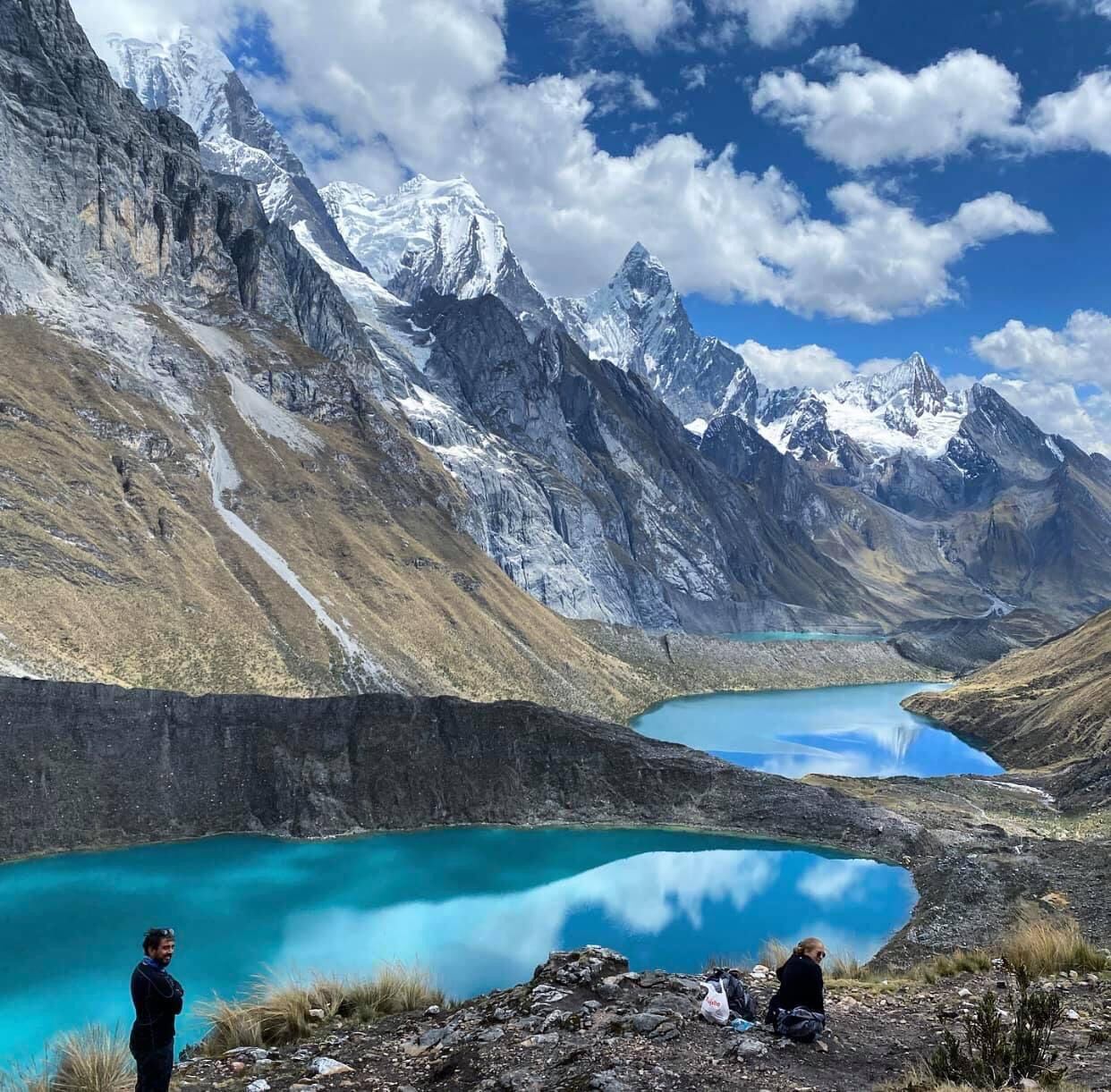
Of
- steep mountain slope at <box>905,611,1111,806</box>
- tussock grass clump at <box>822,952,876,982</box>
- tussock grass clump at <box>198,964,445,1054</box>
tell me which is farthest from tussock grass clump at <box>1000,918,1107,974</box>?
steep mountain slope at <box>905,611,1111,806</box>

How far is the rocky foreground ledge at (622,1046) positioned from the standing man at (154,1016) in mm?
1291

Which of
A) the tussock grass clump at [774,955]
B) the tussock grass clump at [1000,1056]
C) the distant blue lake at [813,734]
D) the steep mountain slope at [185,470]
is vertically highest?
the steep mountain slope at [185,470]

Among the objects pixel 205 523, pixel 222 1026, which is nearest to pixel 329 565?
pixel 205 523

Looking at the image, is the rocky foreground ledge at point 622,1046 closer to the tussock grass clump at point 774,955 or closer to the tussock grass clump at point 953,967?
the tussock grass clump at point 953,967

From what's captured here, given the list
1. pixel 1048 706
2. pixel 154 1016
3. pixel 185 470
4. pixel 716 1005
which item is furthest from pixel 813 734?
pixel 154 1016

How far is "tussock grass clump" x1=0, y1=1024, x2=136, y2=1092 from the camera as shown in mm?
9750

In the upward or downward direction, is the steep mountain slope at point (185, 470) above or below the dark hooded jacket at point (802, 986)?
above

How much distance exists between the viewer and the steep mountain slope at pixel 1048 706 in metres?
77.1

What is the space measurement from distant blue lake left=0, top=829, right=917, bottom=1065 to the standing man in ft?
51.9

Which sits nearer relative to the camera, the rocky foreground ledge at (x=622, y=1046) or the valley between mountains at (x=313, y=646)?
the rocky foreground ledge at (x=622, y=1046)

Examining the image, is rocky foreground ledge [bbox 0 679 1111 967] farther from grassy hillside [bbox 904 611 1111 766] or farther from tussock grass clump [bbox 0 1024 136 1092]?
tussock grass clump [bbox 0 1024 136 1092]

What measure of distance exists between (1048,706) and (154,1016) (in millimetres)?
104292

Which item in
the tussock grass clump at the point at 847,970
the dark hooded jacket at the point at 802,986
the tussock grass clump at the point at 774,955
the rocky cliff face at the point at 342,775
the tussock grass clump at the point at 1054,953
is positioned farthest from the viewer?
the rocky cliff face at the point at 342,775

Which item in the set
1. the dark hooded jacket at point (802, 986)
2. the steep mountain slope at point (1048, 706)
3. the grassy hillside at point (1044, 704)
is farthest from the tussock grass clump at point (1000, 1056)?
the grassy hillside at point (1044, 704)
